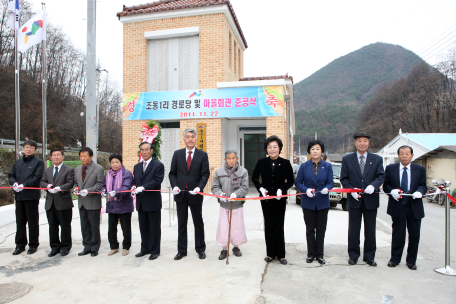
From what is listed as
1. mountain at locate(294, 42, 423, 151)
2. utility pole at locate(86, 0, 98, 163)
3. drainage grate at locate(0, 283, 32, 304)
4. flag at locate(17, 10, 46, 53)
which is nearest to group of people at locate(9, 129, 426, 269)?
drainage grate at locate(0, 283, 32, 304)

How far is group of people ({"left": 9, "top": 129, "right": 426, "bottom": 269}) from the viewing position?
15.4 ft

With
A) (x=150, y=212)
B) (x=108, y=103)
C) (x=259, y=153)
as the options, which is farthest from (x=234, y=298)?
(x=108, y=103)

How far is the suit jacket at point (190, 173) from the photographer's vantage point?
505 cm

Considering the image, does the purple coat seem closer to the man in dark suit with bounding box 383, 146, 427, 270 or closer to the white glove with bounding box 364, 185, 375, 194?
the white glove with bounding box 364, 185, 375, 194

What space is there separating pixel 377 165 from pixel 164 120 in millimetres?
9526

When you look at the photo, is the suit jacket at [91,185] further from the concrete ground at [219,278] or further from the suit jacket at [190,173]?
the suit jacket at [190,173]

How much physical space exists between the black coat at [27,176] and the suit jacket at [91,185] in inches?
27.6

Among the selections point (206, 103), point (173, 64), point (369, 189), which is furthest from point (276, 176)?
point (173, 64)

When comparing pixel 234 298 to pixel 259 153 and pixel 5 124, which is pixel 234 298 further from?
pixel 5 124

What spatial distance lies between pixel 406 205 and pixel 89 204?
4.95 m

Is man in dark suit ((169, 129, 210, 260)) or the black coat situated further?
the black coat

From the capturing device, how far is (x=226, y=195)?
5.04m

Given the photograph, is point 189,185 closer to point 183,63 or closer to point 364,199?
point 364,199

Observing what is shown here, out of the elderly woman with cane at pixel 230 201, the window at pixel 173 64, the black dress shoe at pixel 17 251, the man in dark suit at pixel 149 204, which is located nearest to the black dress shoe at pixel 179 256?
the man in dark suit at pixel 149 204
